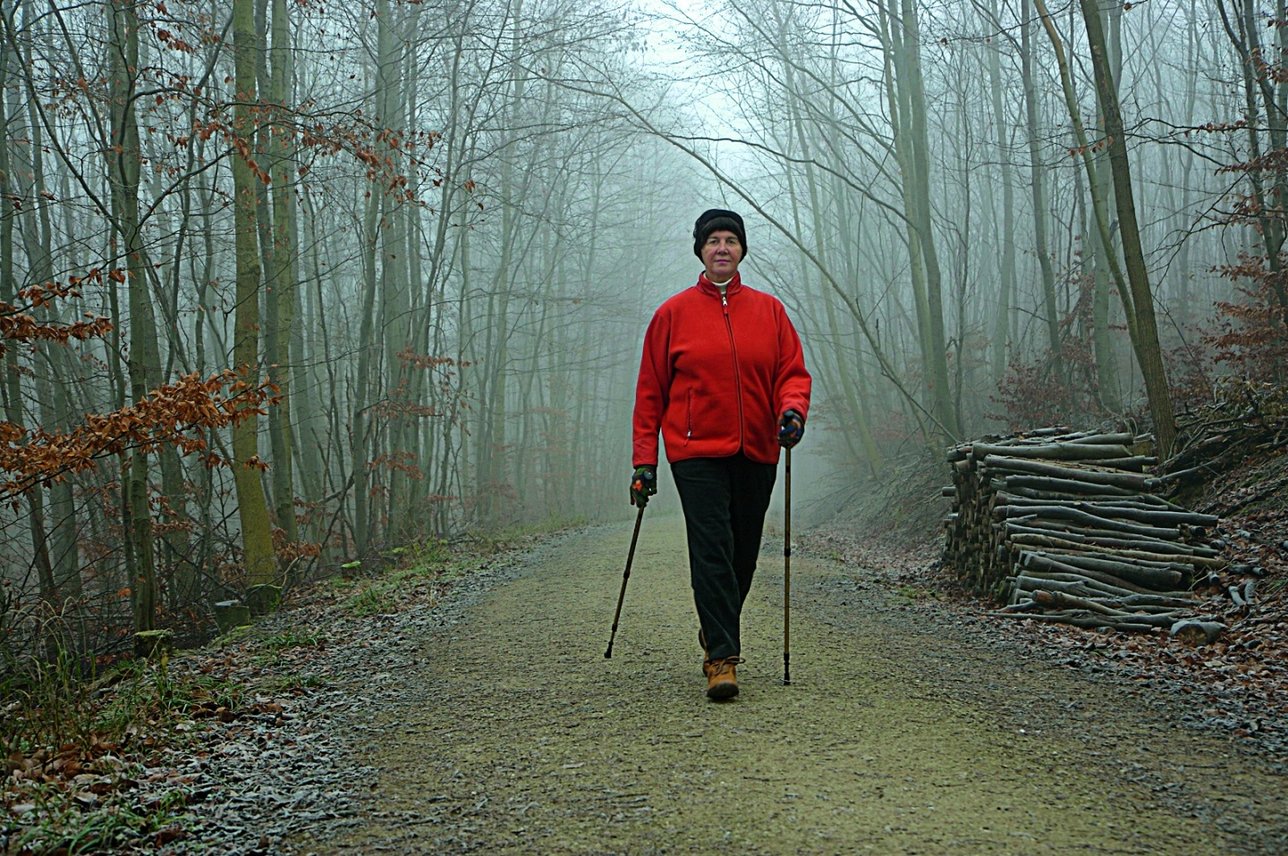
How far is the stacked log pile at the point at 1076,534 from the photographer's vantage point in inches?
297

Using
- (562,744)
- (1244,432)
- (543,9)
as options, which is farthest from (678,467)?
(543,9)

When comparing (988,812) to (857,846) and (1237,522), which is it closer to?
(857,846)

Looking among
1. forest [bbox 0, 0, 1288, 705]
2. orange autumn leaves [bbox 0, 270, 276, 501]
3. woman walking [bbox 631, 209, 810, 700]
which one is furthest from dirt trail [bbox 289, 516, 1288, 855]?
forest [bbox 0, 0, 1288, 705]

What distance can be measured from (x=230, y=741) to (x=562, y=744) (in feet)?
5.23

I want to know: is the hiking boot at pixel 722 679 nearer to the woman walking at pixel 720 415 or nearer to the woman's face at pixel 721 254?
the woman walking at pixel 720 415

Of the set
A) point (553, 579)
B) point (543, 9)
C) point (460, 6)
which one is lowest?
point (553, 579)

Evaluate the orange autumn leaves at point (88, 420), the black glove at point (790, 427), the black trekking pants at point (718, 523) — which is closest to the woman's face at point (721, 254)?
the black glove at point (790, 427)

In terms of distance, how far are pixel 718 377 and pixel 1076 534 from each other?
4345mm

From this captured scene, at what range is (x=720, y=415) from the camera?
528cm

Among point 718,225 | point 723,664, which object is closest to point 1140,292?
point 718,225

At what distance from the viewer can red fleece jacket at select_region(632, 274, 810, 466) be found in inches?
208

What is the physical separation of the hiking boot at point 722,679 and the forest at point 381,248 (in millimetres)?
3674

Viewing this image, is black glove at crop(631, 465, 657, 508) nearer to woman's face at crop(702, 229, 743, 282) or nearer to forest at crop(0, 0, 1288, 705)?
woman's face at crop(702, 229, 743, 282)

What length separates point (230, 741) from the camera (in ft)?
15.7
